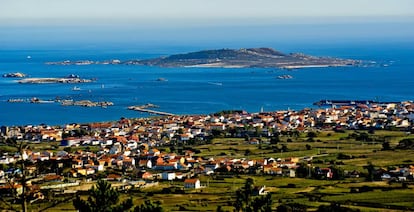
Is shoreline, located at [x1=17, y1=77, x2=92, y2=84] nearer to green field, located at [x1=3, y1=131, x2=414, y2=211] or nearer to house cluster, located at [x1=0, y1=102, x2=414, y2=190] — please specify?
house cluster, located at [x1=0, y1=102, x2=414, y2=190]

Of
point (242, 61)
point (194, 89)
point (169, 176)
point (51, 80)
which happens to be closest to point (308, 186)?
point (169, 176)

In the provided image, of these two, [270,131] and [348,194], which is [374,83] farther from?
[348,194]

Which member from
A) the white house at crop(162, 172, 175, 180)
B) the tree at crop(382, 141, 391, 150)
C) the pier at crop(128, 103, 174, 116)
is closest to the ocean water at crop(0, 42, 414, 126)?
the pier at crop(128, 103, 174, 116)

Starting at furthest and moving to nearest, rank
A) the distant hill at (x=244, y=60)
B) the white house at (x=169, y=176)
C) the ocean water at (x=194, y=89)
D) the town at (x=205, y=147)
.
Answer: the distant hill at (x=244, y=60)
the ocean water at (x=194, y=89)
the white house at (x=169, y=176)
the town at (x=205, y=147)

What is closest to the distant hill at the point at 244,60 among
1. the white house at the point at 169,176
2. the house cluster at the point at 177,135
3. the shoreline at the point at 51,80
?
the shoreline at the point at 51,80

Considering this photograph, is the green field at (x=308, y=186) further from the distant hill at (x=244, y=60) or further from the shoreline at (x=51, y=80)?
the distant hill at (x=244, y=60)
